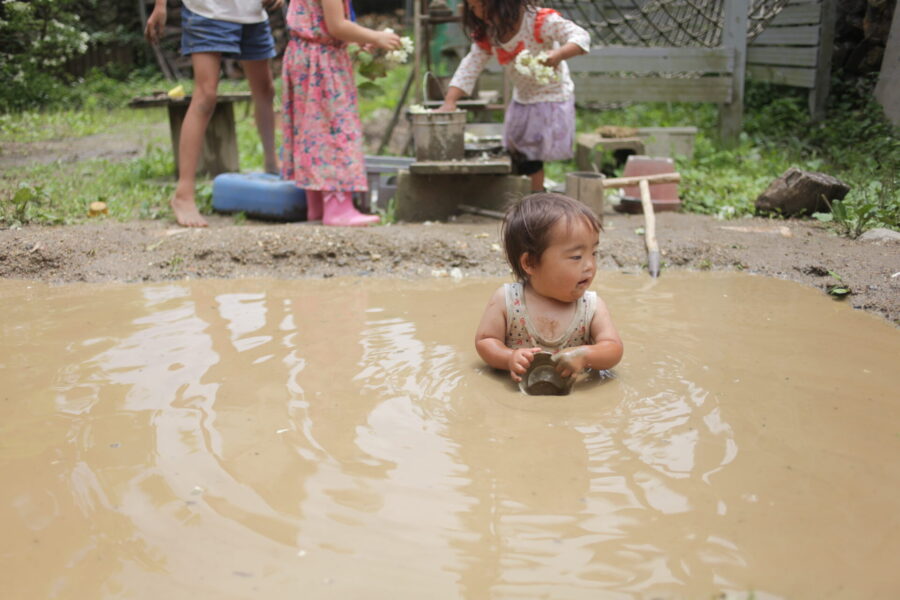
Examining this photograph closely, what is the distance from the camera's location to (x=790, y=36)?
8.26 metres

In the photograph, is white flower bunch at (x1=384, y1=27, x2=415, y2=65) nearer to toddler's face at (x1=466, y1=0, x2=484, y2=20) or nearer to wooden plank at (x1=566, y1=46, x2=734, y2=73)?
toddler's face at (x1=466, y1=0, x2=484, y2=20)

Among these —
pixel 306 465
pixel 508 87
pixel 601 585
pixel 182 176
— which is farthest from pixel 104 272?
pixel 508 87

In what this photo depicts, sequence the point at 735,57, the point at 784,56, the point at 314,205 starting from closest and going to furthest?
the point at 314,205 < the point at 735,57 < the point at 784,56

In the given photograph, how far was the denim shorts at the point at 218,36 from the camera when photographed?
15.6 ft

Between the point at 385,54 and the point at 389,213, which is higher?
the point at 385,54

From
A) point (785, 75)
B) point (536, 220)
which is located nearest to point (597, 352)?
point (536, 220)

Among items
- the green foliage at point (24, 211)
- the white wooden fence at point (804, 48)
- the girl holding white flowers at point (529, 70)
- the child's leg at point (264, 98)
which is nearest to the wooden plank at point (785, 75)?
the white wooden fence at point (804, 48)

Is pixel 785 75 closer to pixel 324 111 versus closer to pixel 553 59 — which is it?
pixel 553 59

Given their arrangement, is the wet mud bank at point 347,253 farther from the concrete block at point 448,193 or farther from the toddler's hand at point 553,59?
the toddler's hand at point 553,59

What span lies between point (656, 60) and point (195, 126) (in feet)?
14.6

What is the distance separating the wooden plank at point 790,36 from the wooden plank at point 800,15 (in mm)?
48

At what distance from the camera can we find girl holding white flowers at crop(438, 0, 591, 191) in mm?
4938

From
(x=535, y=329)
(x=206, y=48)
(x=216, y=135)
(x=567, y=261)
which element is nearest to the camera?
(x=567, y=261)

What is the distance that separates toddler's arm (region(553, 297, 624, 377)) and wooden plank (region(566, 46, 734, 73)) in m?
5.24
